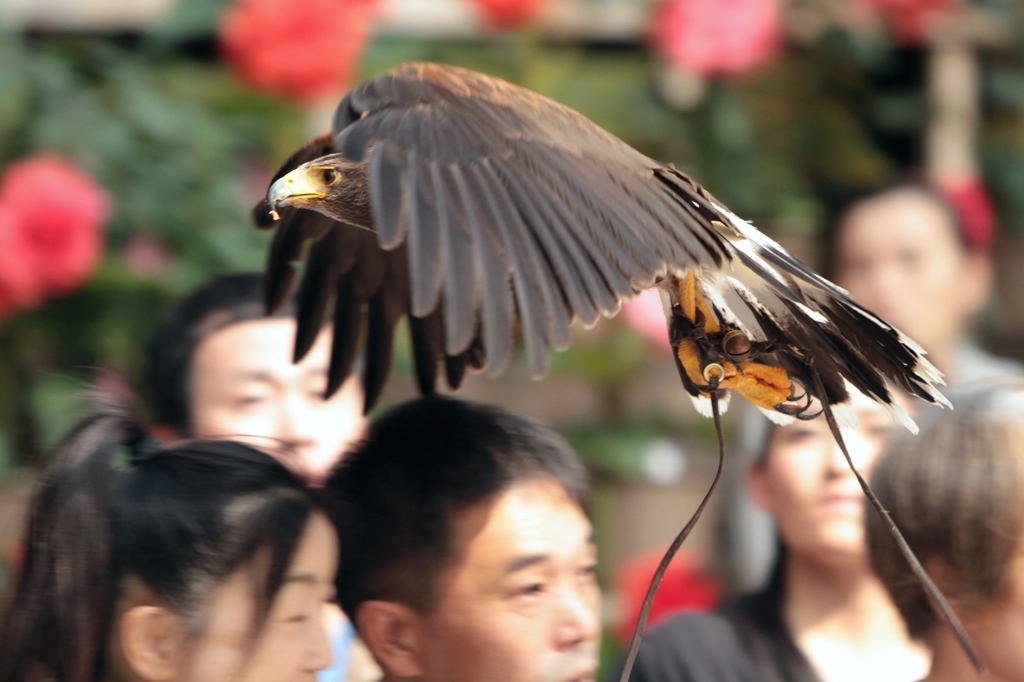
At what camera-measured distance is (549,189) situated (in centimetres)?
145

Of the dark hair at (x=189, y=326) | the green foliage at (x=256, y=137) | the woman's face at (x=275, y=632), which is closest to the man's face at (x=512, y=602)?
the woman's face at (x=275, y=632)

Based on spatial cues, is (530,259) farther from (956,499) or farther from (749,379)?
(956,499)

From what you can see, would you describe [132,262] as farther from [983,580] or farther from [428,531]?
[983,580]

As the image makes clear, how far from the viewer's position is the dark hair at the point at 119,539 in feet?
5.10

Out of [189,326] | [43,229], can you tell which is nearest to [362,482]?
[189,326]

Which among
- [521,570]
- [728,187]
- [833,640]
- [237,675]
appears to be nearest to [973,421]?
[833,640]

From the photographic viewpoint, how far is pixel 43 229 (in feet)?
9.69

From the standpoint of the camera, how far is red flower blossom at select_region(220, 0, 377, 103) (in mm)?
3092

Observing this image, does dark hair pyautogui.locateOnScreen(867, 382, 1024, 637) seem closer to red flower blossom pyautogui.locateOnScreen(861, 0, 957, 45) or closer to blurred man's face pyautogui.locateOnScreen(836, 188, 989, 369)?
blurred man's face pyautogui.locateOnScreen(836, 188, 989, 369)

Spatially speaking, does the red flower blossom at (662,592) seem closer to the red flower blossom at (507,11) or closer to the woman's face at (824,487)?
the woman's face at (824,487)

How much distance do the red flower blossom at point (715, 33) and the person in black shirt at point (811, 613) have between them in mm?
1619

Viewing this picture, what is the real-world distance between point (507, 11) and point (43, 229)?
133cm

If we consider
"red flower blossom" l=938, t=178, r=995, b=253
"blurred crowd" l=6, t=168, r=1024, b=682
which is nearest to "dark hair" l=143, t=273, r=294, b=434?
"blurred crowd" l=6, t=168, r=1024, b=682

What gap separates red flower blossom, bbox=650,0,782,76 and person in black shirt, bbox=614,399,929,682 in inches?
63.8
